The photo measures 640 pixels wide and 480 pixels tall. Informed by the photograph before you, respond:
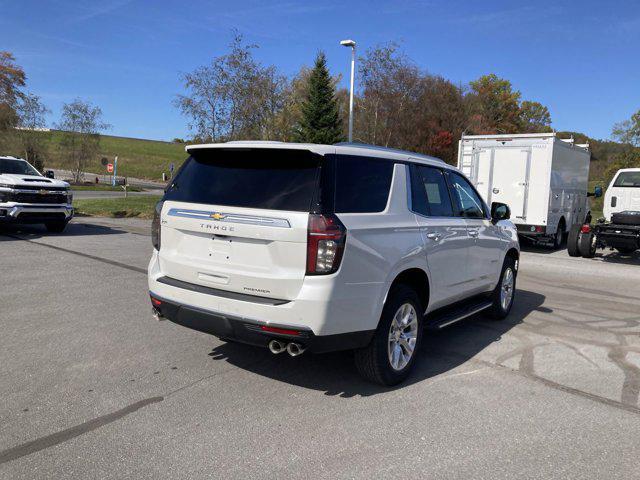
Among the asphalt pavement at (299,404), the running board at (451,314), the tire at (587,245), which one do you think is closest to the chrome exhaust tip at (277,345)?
the asphalt pavement at (299,404)

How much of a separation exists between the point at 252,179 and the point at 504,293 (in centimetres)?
406

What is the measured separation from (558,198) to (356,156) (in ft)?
37.8

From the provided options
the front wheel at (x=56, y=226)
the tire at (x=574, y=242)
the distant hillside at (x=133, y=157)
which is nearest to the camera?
the tire at (x=574, y=242)

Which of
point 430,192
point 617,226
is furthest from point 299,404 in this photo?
point 617,226

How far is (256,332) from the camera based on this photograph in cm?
370

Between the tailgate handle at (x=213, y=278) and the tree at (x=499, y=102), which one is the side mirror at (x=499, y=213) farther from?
the tree at (x=499, y=102)

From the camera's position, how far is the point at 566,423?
371 cm

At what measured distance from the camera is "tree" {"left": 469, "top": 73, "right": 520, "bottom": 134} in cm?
5481

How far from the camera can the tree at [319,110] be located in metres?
34.3

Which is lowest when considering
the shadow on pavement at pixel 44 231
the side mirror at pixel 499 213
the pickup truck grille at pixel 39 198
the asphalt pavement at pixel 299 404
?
the asphalt pavement at pixel 299 404

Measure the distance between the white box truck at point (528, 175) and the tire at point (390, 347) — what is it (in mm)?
10083

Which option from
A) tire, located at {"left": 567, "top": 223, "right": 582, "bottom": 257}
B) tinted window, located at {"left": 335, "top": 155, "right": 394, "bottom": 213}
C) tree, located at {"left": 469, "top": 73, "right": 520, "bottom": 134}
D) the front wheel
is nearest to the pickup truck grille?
the front wheel

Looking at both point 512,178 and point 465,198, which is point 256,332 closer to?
point 465,198

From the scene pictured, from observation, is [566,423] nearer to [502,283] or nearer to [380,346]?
[380,346]
